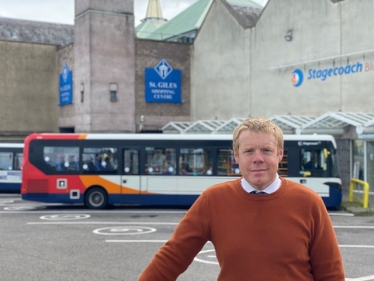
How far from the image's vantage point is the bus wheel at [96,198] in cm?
1930

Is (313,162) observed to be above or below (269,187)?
below

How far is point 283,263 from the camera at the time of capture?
106 inches

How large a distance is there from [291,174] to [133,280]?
1149 cm

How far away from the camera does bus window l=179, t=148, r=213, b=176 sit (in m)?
19.4

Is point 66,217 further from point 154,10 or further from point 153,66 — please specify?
point 154,10

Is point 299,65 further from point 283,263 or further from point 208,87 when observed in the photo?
point 283,263

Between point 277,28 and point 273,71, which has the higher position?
point 277,28

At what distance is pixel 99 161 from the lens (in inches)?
771

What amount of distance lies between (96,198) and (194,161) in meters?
3.60

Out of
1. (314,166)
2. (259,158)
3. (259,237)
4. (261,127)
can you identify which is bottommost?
(314,166)

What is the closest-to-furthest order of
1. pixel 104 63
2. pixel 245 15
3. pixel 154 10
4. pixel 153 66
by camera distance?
pixel 104 63, pixel 245 15, pixel 153 66, pixel 154 10

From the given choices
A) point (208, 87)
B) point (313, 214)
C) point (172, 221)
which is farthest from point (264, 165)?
point (208, 87)

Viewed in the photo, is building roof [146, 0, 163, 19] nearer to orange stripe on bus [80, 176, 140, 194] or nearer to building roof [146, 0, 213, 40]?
building roof [146, 0, 213, 40]

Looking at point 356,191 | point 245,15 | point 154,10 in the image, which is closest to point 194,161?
point 356,191
